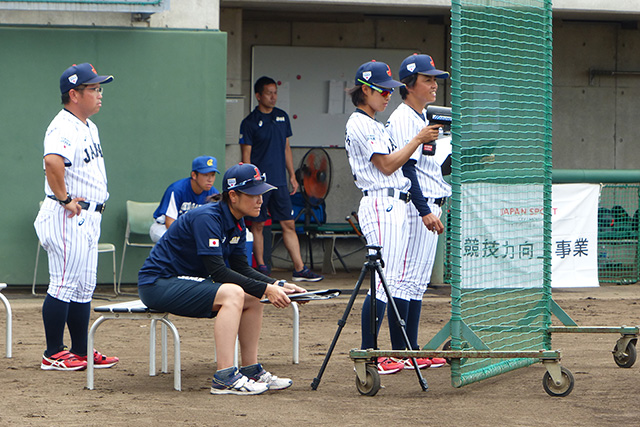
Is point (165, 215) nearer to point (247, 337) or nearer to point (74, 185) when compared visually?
point (74, 185)

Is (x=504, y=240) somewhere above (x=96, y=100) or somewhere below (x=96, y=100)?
below

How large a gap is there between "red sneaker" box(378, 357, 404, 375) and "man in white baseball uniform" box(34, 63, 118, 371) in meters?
1.77

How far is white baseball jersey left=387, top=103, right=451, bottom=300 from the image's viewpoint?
6133 millimetres

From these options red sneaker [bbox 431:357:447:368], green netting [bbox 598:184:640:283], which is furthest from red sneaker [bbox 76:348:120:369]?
green netting [bbox 598:184:640:283]

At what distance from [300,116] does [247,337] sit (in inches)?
273

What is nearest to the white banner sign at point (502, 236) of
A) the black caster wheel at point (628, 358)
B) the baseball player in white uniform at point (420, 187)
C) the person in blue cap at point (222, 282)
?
the baseball player in white uniform at point (420, 187)

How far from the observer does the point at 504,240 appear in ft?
20.5

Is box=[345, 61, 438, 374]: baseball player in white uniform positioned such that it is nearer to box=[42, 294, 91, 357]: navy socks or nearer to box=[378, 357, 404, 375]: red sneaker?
box=[378, 357, 404, 375]: red sneaker

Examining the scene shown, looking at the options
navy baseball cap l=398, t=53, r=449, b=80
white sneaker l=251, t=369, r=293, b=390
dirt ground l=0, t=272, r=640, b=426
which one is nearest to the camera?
dirt ground l=0, t=272, r=640, b=426

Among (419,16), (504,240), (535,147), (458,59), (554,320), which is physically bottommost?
(554,320)

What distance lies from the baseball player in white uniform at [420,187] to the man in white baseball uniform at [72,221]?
1928mm

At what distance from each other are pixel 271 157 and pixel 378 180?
197 inches

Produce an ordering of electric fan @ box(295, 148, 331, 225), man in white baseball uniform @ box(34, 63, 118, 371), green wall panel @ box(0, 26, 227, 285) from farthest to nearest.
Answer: electric fan @ box(295, 148, 331, 225), green wall panel @ box(0, 26, 227, 285), man in white baseball uniform @ box(34, 63, 118, 371)

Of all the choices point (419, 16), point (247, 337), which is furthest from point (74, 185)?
point (419, 16)
